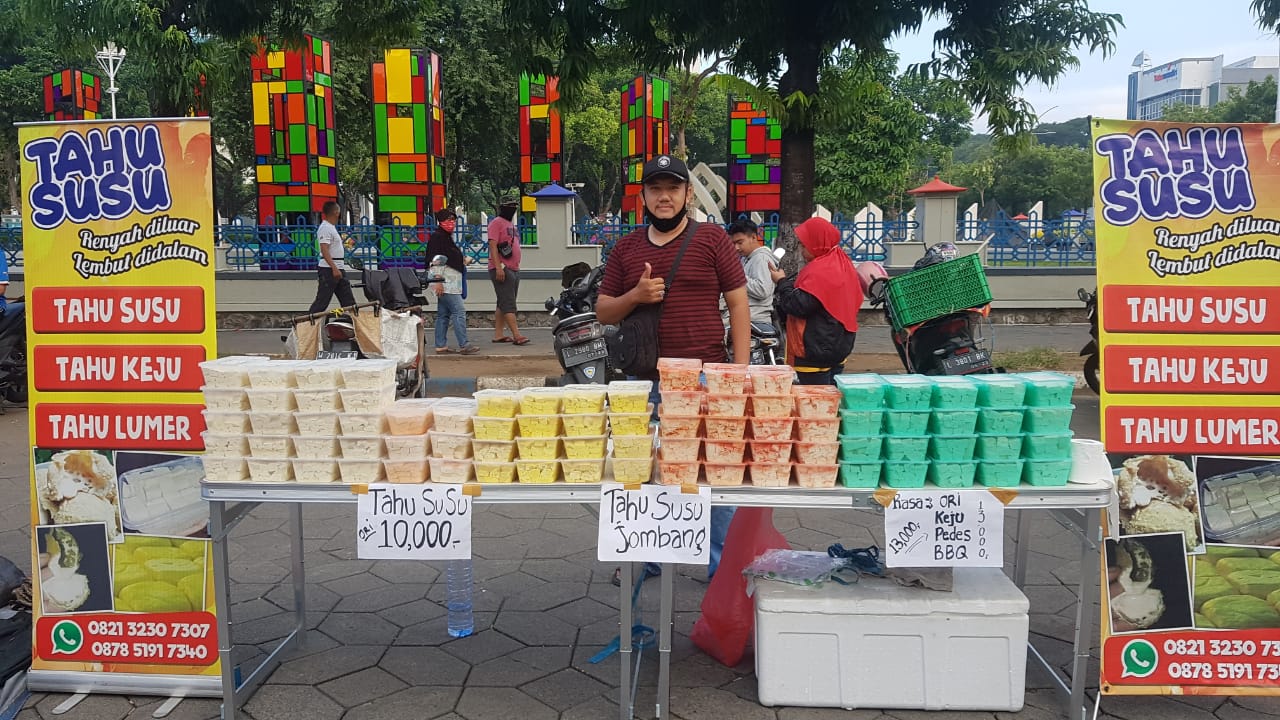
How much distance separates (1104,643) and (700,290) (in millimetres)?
2143

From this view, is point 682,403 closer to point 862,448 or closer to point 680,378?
point 680,378

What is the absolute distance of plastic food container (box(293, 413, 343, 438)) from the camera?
328cm

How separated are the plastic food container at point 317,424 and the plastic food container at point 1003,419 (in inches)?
91.6

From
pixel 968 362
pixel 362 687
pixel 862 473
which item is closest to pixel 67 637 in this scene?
pixel 362 687

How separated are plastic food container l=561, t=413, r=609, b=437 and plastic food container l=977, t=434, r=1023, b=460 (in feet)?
3.94

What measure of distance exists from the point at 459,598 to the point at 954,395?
2.35 meters

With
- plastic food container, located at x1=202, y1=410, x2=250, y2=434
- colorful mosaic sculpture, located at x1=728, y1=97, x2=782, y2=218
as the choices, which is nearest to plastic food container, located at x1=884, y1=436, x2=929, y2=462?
plastic food container, located at x1=202, y1=410, x2=250, y2=434

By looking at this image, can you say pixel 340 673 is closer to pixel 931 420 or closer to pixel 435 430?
pixel 435 430

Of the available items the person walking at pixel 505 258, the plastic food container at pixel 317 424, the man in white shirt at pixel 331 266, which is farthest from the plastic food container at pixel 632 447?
the person walking at pixel 505 258

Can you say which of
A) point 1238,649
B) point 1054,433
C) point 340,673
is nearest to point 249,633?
point 340,673

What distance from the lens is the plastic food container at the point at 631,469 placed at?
3.24 meters

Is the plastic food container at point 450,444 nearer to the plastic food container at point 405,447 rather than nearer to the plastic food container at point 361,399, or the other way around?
the plastic food container at point 405,447

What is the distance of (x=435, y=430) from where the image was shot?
331 centimetres

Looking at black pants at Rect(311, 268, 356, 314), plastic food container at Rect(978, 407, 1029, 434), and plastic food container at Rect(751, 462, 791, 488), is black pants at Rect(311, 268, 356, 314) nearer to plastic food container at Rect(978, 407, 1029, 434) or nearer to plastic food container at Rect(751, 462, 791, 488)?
plastic food container at Rect(751, 462, 791, 488)
